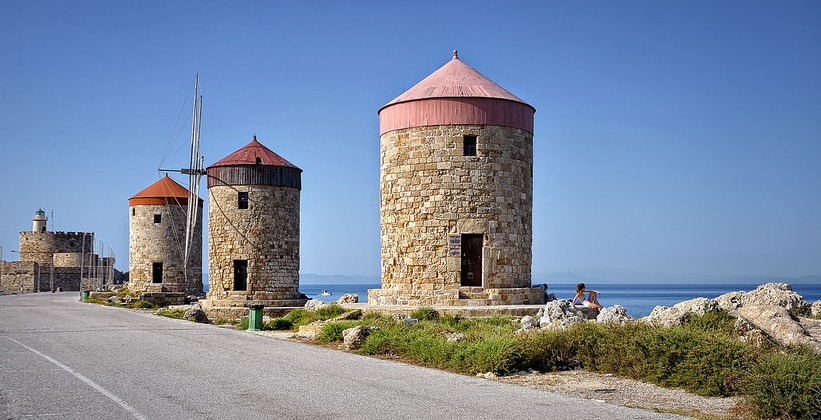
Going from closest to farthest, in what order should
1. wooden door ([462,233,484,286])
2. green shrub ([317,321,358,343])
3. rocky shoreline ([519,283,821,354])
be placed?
rocky shoreline ([519,283,821,354])
green shrub ([317,321,358,343])
wooden door ([462,233,484,286])

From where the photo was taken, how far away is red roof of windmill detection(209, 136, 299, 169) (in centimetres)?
3409

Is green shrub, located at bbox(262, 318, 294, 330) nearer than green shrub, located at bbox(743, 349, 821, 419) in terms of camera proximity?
No

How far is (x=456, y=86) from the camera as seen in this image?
22.2 meters

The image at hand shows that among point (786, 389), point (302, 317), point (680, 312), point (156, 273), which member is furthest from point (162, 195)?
point (786, 389)

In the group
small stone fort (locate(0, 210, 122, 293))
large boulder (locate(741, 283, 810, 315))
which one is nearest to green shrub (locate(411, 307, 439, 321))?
large boulder (locate(741, 283, 810, 315))

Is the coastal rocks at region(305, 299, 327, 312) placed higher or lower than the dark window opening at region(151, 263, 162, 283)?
lower

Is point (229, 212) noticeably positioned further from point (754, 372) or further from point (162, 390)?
point (754, 372)

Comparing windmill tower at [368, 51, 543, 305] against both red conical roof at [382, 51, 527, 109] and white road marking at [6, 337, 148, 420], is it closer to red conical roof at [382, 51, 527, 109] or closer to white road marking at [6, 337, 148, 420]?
red conical roof at [382, 51, 527, 109]

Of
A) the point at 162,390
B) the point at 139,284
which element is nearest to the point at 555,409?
the point at 162,390

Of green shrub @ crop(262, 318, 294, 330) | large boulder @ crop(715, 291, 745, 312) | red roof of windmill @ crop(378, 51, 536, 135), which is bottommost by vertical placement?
green shrub @ crop(262, 318, 294, 330)

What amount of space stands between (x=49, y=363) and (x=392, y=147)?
11.4 m

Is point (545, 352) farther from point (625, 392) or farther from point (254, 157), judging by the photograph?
point (254, 157)

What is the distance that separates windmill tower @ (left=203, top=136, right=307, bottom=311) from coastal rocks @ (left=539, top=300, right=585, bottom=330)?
17.6m

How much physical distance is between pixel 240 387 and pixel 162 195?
3614cm
